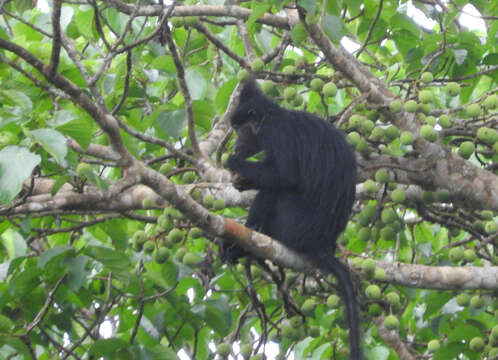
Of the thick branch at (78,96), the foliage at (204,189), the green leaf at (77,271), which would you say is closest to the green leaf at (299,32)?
the foliage at (204,189)

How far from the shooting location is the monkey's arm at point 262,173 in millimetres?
3373

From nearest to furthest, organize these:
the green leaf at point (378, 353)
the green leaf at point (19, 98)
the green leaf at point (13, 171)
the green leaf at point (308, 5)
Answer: the green leaf at point (13, 171) → the green leaf at point (308, 5) → the green leaf at point (19, 98) → the green leaf at point (378, 353)

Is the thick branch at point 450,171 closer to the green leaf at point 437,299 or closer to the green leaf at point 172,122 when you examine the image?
the green leaf at point 437,299

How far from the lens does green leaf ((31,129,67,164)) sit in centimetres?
233

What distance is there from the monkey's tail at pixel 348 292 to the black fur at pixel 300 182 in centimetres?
4

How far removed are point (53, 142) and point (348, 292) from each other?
127cm

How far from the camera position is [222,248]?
340 centimetres

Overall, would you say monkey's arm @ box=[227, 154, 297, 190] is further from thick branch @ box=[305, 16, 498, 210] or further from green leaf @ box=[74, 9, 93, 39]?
green leaf @ box=[74, 9, 93, 39]

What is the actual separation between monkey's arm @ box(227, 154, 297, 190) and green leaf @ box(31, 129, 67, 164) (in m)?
1.15

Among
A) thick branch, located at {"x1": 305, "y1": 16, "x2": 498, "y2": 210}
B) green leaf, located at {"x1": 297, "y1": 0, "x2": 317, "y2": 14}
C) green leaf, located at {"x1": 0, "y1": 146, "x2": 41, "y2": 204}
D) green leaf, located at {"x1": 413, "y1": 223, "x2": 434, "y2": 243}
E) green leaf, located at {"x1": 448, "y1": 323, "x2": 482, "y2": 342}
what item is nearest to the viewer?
green leaf, located at {"x1": 0, "y1": 146, "x2": 41, "y2": 204}

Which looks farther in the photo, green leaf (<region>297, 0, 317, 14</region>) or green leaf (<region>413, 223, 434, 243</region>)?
green leaf (<region>413, 223, 434, 243</region>)

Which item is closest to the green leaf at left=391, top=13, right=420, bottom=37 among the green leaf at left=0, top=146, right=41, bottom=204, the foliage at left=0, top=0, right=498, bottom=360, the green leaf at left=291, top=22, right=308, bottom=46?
the foliage at left=0, top=0, right=498, bottom=360

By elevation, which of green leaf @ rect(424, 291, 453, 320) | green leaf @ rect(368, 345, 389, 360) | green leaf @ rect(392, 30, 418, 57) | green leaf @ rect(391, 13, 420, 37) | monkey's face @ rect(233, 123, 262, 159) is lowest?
green leaf @ rect(368, 345, 389, 360)

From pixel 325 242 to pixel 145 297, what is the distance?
0.80 metres
